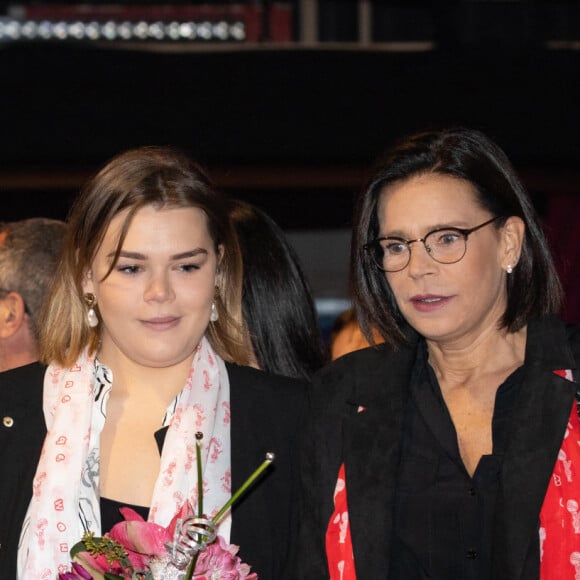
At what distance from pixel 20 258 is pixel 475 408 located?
1.39 metres

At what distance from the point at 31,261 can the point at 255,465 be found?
3.21ft

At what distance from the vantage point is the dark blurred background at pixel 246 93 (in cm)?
575

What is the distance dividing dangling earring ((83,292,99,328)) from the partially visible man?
180 millimetres

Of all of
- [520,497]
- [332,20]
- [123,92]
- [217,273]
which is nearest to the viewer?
[520,497]

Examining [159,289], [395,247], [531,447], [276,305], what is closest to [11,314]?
[276,305]

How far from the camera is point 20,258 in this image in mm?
3287

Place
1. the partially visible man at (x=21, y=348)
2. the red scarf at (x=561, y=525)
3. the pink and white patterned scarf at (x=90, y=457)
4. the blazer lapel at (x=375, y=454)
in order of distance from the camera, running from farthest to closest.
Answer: the partially visible man at (x=21, y=348) < the pink and white patterned scarf at (x=90, y=457) < the blazer lapel at (x=375, y=454) < the red scarf at (x=561, y=525)

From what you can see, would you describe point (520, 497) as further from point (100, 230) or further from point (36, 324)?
point (36, 324)

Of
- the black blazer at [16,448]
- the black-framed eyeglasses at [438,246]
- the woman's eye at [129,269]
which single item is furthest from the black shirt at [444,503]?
the black blazer at [16,448]

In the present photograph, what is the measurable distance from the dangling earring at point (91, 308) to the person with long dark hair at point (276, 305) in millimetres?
460

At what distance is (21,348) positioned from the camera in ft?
10.6

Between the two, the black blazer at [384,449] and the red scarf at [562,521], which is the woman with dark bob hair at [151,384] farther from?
the red scarf at [562,521]

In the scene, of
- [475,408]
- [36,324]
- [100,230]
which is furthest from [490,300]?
[36,324]

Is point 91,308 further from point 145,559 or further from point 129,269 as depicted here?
point 145,559
